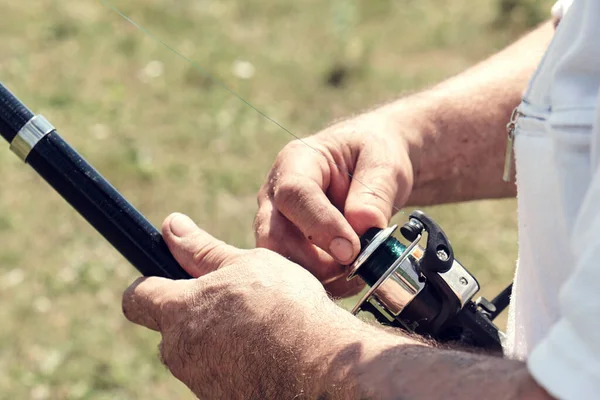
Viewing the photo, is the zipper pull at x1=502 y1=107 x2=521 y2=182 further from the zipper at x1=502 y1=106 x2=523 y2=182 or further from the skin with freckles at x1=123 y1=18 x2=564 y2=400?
the skin with freckles at x1=123 y1=18 x2=564 y2=400

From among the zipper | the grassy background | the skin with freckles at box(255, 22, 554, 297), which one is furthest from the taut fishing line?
the grassy background

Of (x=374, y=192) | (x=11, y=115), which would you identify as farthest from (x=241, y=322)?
(x=11, y=115)

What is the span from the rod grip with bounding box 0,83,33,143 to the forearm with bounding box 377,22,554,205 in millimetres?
877

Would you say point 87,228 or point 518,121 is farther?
point 87,228

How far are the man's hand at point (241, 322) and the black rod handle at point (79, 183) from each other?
0.09m

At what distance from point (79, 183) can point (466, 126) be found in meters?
0.97

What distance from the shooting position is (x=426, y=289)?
142 cm

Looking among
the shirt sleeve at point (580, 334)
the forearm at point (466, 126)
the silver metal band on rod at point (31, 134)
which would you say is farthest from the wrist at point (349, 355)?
the forearm at point (466, 126)

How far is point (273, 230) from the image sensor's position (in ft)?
5.68

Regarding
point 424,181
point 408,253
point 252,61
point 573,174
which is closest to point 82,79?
point 252,61

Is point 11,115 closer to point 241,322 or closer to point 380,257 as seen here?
point 241,322

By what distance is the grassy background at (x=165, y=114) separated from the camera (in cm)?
336

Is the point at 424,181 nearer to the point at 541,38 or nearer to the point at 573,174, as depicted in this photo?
the point at 541,38

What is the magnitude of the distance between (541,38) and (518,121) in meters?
0.80
